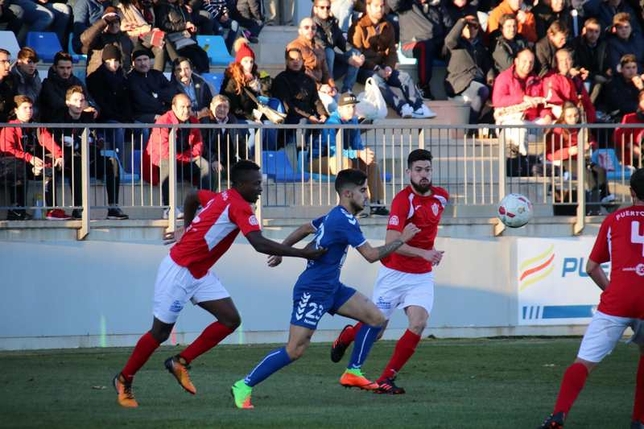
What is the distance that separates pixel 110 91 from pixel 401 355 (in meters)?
6.95

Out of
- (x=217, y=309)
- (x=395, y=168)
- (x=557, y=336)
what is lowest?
(x=557, y=336)

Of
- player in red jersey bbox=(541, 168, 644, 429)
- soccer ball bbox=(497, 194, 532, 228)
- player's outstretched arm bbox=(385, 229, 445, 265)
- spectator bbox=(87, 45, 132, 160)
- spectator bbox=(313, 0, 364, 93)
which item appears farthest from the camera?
spectator bbox=(313, 0, 364, 93)

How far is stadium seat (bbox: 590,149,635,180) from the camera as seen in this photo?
1789cm

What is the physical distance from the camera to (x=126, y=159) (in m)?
16.1

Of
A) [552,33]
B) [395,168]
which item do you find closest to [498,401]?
[395,168]

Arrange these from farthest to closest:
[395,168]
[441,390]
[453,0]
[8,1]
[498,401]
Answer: [453,0]
[8,1]
[395,168]
[441,390]
[498,401]

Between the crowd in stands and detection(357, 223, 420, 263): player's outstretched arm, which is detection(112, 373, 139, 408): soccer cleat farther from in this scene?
the crowd in stands

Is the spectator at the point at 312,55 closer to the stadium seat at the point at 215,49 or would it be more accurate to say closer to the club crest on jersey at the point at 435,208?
the stadium seat at the point at 215,49

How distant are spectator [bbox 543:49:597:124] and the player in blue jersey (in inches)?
363

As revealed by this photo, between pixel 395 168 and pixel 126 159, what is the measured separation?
3.57 meters

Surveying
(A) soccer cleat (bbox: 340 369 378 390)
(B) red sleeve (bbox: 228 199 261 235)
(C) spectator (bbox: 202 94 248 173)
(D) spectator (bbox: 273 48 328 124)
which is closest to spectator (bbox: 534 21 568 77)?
(D) spectator (bbox: 273 48 328 124)

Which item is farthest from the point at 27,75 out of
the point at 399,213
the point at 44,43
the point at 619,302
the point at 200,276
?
the point at 619,302

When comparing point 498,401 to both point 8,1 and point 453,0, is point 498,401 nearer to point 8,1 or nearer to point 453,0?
point 8,1

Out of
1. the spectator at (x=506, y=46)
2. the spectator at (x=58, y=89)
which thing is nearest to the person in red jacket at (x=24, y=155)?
the spectator at (x=58, y=89)
